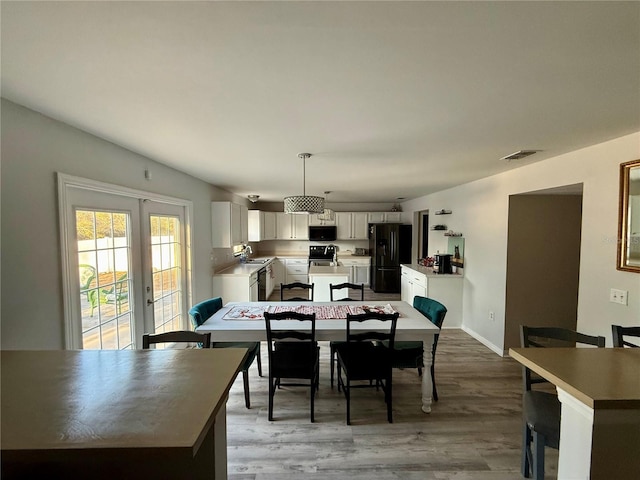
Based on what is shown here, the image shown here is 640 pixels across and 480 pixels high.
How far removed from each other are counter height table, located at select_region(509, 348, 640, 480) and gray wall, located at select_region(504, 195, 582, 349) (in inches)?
99.6

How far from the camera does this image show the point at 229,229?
4645mm

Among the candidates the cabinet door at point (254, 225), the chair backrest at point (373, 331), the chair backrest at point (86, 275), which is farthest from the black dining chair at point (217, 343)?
the cabinet door at point (254, 225)

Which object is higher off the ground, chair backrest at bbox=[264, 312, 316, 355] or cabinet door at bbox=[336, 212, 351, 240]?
cabinet door at bbox=[336, 212, 351, 240]

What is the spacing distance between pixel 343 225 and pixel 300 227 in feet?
3.76

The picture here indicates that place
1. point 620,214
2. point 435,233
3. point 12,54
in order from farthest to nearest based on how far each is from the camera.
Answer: point 435,233 → point 620,214 → point 12,54

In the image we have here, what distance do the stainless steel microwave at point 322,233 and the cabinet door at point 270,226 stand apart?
3.23 feet

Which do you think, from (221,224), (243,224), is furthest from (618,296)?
(243,224)

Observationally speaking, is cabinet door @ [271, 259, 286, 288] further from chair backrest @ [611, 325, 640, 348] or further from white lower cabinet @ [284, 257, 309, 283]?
chair backrest @ [611, 325, 640, 348]

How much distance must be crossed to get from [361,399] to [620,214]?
2.58m

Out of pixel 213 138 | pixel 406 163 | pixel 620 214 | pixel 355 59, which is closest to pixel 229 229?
pixel 213 138

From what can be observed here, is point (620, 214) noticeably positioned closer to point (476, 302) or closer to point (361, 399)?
point (476, 302)

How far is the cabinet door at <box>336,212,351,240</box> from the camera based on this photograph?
7.54 metres

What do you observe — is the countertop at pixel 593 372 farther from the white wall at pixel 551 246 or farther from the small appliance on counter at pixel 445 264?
the small appliance on counter at pixel 445 264

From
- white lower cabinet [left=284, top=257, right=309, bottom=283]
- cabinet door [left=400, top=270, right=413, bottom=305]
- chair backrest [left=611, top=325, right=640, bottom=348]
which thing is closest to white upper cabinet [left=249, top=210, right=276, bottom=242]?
white lower cabinet [left=284, top=257, right=309, bottom=283]
